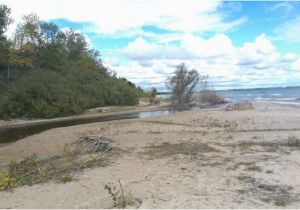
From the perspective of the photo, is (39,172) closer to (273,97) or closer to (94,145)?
(94,145)

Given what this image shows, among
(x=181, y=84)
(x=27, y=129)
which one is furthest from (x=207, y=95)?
(x=27, y=129)

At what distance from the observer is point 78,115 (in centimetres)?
5006

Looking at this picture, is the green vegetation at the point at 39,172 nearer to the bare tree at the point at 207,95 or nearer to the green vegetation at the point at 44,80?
the green vegetation at the point at 44,80

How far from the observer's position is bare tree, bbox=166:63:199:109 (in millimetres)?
59188

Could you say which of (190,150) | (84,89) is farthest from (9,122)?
(190,150)

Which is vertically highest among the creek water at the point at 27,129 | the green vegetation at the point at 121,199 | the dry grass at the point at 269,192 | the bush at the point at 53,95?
the bush at the point at 53,95

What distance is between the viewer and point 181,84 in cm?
5988

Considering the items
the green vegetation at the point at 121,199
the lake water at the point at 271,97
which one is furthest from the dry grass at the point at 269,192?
the lake water at the point at 271,97

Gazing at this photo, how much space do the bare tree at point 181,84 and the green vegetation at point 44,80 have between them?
391 inches

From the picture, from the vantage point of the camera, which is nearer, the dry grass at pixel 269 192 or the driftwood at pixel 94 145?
the dry grass at pixel 269 192

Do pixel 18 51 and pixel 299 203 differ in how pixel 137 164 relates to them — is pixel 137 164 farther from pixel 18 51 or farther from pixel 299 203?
pixel 18 51

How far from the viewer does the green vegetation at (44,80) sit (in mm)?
45781

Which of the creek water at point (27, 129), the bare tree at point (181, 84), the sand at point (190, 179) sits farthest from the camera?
the bare tree at point (181, 84)

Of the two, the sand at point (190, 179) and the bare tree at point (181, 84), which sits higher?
the bare tree at point (181, 84)
